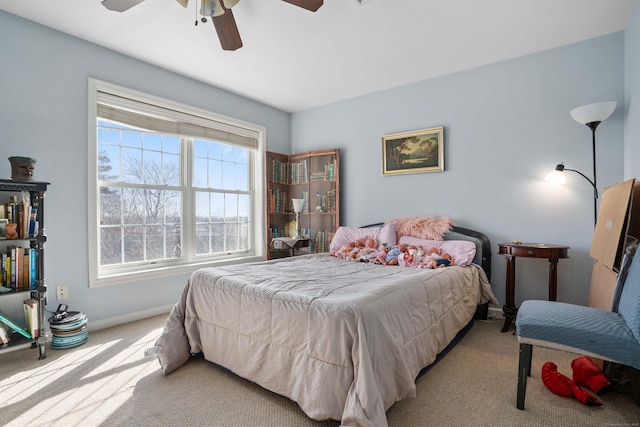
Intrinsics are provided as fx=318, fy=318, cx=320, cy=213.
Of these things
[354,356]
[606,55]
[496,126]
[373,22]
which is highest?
[373,22]

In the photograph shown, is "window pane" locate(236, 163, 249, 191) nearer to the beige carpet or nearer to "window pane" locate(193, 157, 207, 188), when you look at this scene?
"window pane" locate(193, 157, 207, 188)

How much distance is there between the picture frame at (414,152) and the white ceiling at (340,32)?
2.21ft

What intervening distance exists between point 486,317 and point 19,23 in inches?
191

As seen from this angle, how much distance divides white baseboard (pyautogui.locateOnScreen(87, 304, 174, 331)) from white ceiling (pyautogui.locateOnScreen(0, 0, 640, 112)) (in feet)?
8.47

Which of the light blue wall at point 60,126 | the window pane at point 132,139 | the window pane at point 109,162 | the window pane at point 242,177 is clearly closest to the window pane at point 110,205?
the window pane at point 109,162

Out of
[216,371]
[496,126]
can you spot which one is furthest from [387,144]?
[216,371]

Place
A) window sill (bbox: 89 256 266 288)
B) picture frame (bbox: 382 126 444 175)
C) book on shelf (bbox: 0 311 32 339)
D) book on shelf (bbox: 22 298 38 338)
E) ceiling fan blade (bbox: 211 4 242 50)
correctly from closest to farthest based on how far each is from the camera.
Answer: ceiling fan blade (bbox: 211 4 242 50), book on shelf (bbox: 0 311 32 339), book on shelf (bbox: 22 298 38 338), window sill (bbox: 89 256 266 288), picture frame (bbox: 382 126 444 175)

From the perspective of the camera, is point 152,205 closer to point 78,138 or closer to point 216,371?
point 78,138

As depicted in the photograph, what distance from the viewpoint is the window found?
313 cm

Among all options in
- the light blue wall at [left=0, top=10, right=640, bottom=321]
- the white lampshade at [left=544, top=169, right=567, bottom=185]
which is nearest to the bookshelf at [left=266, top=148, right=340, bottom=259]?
the light blue wall at [left=0, top=10, right=640, bottom=321]

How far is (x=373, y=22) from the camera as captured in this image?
2611 millimetres

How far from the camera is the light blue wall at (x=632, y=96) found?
232 centimetres

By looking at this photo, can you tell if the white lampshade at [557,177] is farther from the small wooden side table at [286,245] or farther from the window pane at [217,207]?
the window pane at [217,207]

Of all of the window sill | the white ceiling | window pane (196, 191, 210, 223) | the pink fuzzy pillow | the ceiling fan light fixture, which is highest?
the white ceiling
